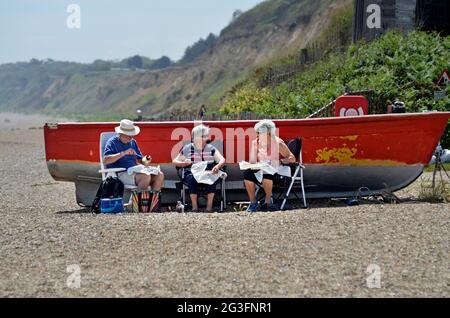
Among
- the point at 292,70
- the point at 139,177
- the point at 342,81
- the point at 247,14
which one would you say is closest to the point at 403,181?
the point at 139,177

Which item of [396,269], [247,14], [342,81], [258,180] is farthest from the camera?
[247,14]

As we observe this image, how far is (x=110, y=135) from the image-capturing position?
11.7 metres

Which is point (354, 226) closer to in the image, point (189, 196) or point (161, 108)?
point (189, 196)

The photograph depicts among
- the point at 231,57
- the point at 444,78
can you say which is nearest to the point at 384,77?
the point at 444,78

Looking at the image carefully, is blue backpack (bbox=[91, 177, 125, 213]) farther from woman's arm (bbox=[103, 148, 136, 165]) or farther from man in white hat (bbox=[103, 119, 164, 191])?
woman's arm (bbox=[103, 148, 136, 165])

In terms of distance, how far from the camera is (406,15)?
1166 inches

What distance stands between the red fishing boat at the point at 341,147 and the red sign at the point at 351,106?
9.62 ft

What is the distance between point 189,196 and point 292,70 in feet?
81.5

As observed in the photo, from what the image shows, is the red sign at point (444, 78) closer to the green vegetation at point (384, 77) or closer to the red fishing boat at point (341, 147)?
the green vegetation at point (384, 77)

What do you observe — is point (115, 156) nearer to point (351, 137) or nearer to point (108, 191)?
point (108, 191)

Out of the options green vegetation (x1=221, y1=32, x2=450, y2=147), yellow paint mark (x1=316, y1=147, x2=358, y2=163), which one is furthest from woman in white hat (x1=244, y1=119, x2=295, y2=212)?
green vegetation (x1=221, y1=32, x2=450, y2=147)

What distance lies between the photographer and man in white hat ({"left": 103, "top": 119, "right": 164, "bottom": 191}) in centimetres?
1097

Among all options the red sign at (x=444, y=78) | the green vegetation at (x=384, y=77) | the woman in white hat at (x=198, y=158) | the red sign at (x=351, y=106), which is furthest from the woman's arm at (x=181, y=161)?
the red sign at (x=444, y=78)

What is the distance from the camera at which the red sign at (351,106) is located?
14180 mm
